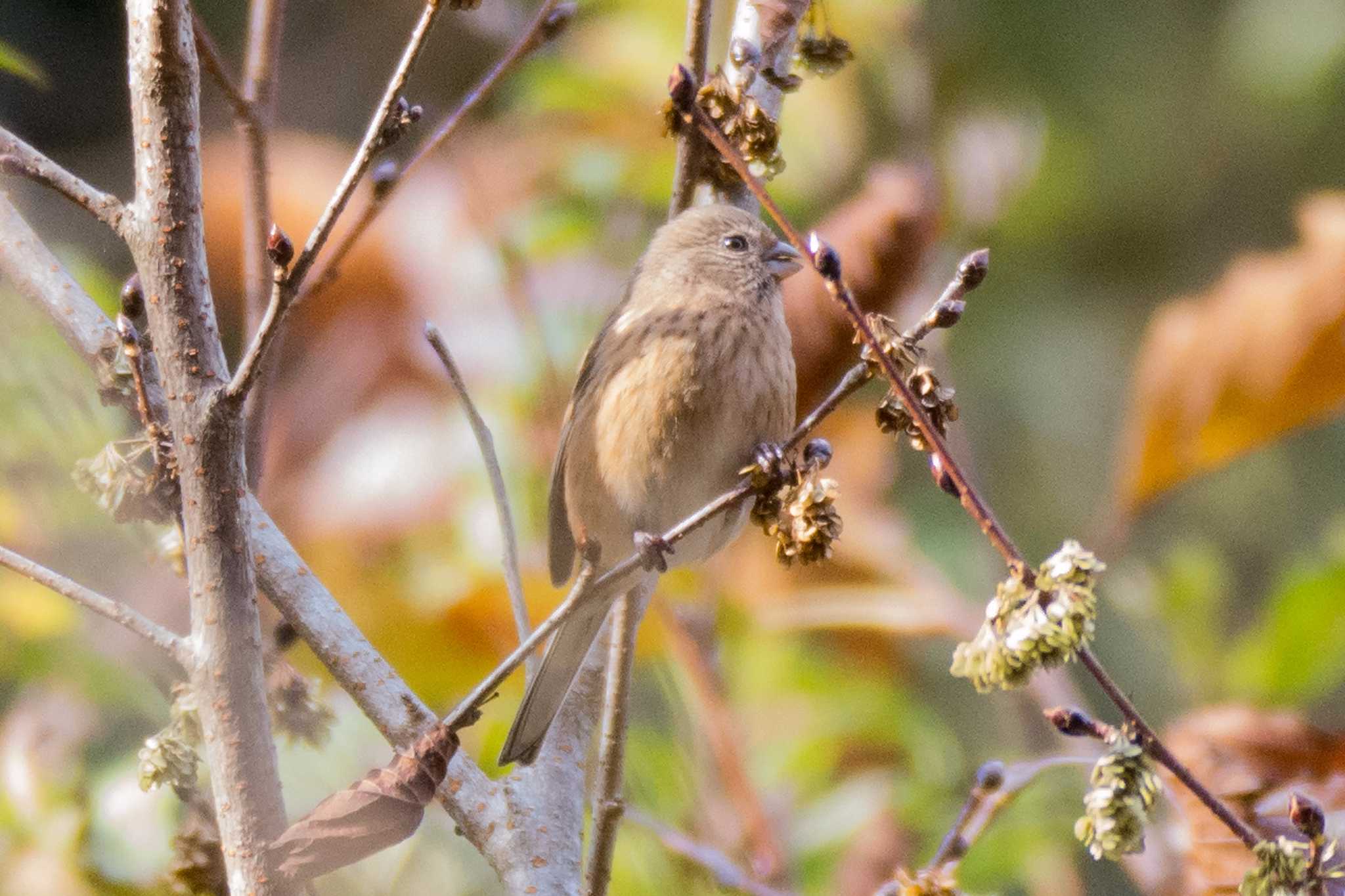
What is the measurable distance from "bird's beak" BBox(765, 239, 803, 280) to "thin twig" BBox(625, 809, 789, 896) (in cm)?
134

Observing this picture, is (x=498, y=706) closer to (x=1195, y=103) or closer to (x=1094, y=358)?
(x=1094, y=358)

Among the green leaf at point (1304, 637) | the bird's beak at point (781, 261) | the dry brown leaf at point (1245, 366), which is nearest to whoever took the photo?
the dry brown leaf at point (1245, 366)

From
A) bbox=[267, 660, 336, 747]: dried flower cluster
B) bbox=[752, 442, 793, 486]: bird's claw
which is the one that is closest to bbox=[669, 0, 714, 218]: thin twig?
bbox=[752, 442, 793, 486]: bird's claw

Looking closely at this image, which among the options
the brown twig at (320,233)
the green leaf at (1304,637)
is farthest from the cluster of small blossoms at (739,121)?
the green leaf at (1304,637)

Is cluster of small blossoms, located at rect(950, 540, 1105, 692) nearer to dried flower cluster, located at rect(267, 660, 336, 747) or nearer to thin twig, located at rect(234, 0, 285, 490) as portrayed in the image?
dried flower cluster, located at rect(267, 660, 336, 747)

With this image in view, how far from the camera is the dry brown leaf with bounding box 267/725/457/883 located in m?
1.66

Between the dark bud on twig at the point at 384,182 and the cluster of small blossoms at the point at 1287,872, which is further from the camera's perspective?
the dark bud on twig at the point at 384,182

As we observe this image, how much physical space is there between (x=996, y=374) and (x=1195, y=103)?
6.03 ft

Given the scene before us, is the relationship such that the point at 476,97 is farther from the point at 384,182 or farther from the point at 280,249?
the point at 280,249

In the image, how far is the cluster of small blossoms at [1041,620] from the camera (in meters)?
1.51

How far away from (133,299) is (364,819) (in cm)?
71

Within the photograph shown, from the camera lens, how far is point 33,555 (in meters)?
3.38

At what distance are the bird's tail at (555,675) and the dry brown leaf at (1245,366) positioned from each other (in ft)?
4.26

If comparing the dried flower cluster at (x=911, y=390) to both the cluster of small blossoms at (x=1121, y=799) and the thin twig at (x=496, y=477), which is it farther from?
the thin twig at (x=496, y=477)
